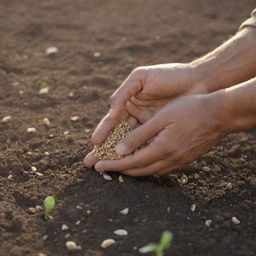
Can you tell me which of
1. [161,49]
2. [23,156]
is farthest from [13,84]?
[161,49]

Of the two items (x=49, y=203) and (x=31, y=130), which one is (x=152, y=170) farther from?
(x=31, y=130)

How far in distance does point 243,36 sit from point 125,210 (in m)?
1.07

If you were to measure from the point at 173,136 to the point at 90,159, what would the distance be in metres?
0.38

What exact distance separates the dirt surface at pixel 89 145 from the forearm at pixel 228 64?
0.34m

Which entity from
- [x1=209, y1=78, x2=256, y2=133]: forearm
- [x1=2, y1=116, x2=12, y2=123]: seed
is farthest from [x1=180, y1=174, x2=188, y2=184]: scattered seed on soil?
[x1=2, y1=116, x2=12, y2=123]: seed

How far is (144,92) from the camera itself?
2283 mm

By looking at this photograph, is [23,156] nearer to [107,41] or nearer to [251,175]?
[251,175]

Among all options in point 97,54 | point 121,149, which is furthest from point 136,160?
point 97,54

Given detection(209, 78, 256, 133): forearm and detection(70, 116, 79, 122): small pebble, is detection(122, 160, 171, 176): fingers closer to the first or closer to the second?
detection(209, 78, 256, 133): forearm

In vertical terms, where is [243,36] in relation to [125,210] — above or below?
above

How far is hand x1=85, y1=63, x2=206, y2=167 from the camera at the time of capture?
2.19 meters

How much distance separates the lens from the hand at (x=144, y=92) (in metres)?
2.19

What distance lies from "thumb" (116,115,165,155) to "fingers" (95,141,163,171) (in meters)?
0.04

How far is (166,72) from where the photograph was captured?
2.31 metres
